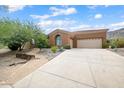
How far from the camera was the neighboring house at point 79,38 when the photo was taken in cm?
1867

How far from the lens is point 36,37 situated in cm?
1554

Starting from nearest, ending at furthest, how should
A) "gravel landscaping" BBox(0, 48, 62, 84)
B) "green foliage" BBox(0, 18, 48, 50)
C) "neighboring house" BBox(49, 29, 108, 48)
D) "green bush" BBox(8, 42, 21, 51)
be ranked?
"gravel landscaping" BBox(0, 48, 62, 84)
"green foliage" BBox(0, 18, 48, 50)
"green bush" BBox(8, 42, 21, 51)
"neighboring house" BBox(49, 29, 108, 48)

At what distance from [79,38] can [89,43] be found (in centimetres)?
145

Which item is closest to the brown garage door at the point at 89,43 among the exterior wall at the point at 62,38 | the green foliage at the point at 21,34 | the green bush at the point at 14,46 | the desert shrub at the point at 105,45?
the desert shrub at the point at 105,45

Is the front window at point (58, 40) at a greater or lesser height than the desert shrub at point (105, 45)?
greater

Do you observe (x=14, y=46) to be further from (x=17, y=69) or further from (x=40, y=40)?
(x=17, y=69)

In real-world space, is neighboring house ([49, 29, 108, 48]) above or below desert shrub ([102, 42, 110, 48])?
above

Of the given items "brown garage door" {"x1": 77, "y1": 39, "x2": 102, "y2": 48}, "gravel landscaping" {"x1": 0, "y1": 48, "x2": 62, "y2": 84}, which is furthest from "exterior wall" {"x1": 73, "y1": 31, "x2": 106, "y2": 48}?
"gravel landscaping" {"x1": 0, "y1": 48, "x2": 62, "y2": 84}

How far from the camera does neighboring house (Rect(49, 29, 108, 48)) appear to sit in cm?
1867

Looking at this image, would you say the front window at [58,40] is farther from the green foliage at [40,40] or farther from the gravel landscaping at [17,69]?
the gravel landscaping at [17,69]

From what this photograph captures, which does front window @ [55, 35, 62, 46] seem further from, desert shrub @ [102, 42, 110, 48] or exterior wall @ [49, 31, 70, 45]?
desert shrub @ [102, 42, 110, 48]

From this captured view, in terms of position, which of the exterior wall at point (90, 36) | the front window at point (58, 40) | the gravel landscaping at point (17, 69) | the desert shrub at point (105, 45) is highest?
the exterior wall at point (90, 36)

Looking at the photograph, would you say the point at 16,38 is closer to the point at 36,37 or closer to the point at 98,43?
the point at 36,37
